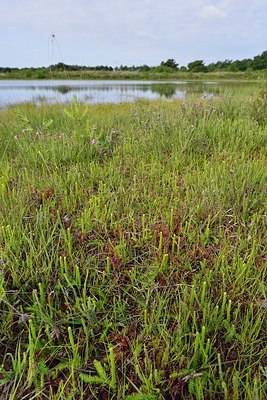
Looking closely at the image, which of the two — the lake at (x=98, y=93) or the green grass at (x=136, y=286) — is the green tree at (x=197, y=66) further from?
the green grass at (x=136, y=286)

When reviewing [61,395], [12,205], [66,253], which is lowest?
[61,395]

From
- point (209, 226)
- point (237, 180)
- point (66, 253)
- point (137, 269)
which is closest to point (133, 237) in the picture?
point (137, 269)

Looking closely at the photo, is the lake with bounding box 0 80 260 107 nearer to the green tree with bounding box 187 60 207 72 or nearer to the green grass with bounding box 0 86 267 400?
the green grass with bounding box 0 86 267 400

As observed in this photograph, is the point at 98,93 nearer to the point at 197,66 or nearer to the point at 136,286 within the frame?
the point at 136,286

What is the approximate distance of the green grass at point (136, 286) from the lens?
929 mm

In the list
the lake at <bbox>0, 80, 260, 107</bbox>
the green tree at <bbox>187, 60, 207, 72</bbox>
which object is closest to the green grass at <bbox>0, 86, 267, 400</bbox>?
the lake at <bbox>0, 80, 260, 107</bbox>

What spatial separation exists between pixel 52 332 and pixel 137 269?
0.47 meters

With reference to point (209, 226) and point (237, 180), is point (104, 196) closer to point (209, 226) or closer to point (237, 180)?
point (209, 226)

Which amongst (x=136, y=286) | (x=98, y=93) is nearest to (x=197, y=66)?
(x=98, y=93)

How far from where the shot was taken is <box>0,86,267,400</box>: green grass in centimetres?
93

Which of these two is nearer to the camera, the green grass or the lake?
the green grass

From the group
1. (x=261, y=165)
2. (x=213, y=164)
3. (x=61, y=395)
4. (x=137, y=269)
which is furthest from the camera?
(x=213, y=164)

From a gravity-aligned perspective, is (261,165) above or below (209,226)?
above

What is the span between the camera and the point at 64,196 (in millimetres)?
1859
